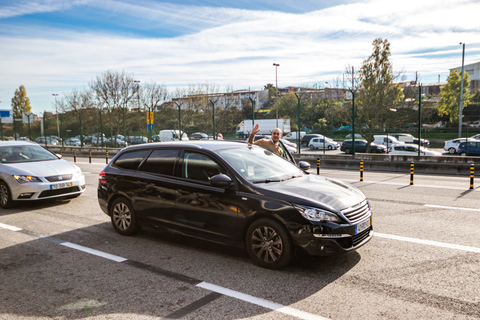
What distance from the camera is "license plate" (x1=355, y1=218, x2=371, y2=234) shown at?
463 cm

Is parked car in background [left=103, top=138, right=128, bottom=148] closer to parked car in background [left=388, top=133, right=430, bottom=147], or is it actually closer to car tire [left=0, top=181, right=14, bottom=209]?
parked car in background [left=388, top=133, right=430, bottom=147]

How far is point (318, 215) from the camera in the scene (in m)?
4.44

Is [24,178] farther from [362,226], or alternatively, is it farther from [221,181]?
[362,226]

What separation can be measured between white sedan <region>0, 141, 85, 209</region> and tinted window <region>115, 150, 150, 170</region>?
2.96m

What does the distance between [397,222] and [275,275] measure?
11.8 feet

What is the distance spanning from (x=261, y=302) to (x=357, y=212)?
1.74 metres

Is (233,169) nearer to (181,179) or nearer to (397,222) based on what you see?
(181,179)

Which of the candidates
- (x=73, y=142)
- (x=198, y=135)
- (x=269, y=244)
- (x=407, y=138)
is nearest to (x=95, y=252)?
(x=269, y=244)

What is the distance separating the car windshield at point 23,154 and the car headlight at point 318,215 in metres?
7.90

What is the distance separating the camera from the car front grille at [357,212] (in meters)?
4.59

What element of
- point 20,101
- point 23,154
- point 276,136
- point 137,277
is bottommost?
point 137,277

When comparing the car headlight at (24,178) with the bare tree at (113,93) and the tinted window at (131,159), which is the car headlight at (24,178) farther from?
the bare tree at (113,93)

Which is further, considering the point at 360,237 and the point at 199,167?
the point at 199,167

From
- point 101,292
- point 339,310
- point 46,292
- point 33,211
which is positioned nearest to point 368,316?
point 339,310
